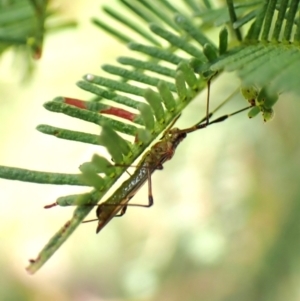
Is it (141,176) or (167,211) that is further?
(167,211)

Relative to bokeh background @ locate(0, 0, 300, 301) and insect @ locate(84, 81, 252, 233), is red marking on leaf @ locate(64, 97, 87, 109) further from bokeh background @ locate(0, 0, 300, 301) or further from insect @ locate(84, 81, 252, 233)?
bokeh background @ locate(0, 0, 300, 301)

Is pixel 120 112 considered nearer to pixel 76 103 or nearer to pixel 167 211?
pixel 76 103

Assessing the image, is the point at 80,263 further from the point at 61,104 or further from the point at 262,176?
the point at 61,104

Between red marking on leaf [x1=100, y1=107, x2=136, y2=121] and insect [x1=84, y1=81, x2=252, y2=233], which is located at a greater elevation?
red marking on leaf [x1=100, y1=107, x2=136, y2=121]

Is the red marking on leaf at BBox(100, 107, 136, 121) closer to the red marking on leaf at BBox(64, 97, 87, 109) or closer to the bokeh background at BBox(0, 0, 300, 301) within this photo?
the red marking on leaf at BBox(64, 97, 87, 109)

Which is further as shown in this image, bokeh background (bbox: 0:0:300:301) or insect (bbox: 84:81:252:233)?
bokeh background (bbox: 0:0:300:301)

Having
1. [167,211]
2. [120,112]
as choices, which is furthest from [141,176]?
[167,211]

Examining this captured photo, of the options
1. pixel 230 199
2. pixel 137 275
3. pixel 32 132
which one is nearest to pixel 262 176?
pixel 230 199

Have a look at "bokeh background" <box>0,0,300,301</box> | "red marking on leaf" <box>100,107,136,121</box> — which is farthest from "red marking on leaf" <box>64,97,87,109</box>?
"bokeh background" <box>0,0,300,301</box>
